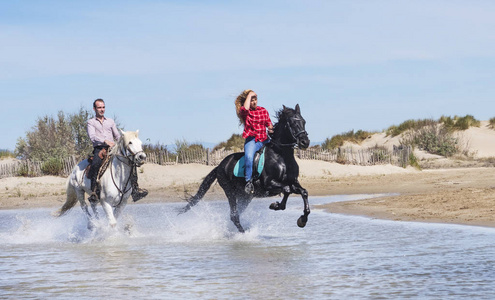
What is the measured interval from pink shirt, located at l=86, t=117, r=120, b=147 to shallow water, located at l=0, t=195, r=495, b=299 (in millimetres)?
1650

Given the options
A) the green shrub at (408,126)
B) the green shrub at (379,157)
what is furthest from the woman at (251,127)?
the green shrub at (408,126)

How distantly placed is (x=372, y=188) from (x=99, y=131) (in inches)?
611

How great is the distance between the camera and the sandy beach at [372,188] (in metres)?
16.1

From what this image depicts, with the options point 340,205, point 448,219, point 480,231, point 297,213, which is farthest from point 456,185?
point 480,231

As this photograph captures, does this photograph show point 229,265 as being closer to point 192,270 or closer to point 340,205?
point 192,270

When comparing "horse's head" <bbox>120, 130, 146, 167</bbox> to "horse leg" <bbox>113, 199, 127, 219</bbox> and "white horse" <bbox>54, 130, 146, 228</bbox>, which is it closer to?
"white horse" <bbox>54, 130, 146, 228</bbox>

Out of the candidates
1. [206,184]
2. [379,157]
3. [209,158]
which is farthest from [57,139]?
[206,184]

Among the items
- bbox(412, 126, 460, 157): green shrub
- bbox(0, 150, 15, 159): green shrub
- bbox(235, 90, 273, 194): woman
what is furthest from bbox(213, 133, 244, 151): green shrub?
bbox(235, 90, 273, 194): woman

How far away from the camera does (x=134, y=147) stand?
39.0ft

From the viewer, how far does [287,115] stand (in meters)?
12.0

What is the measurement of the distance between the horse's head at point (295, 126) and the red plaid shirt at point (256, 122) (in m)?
0.42

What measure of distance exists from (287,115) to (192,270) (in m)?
3.81

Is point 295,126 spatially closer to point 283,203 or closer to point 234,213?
point 283,203

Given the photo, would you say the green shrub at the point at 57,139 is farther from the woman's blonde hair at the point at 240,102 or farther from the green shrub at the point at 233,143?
the woman's blonde hair at the point at 240,102
